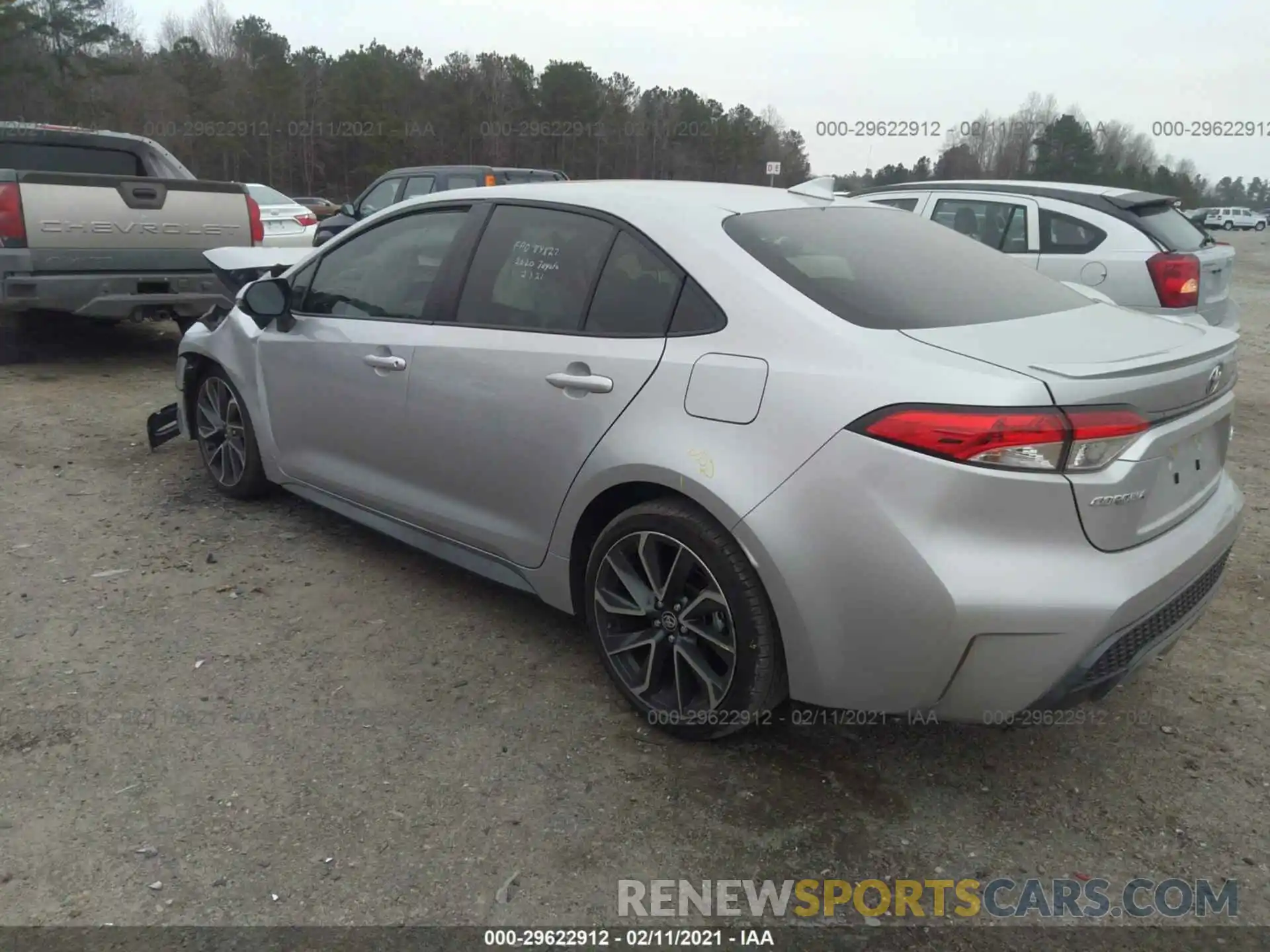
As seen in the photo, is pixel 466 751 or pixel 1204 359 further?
pixel 466 751

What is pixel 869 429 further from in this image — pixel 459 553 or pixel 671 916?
pixel 459 553

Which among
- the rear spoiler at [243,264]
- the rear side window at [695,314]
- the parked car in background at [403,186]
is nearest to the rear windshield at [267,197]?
the parked car in background at [403,186]

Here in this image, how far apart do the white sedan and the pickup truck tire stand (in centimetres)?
1071

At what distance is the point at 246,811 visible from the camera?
258 cm

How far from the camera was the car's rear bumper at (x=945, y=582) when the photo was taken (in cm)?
226

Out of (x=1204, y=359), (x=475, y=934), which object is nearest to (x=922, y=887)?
(x=475, y=934)

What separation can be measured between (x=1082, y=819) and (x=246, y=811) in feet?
7.31

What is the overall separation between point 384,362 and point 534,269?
741 millimetres

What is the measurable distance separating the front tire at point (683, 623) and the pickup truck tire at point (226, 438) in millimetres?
2315

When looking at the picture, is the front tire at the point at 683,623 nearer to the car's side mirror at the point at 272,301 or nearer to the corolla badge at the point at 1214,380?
the corolla badge at the point at 1214,380

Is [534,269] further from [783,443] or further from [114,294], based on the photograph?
[114,294]

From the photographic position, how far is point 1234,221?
65000 mm

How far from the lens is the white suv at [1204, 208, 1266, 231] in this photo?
6462 cm

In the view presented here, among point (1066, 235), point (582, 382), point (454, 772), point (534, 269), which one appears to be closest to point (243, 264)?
point (534, 269)
